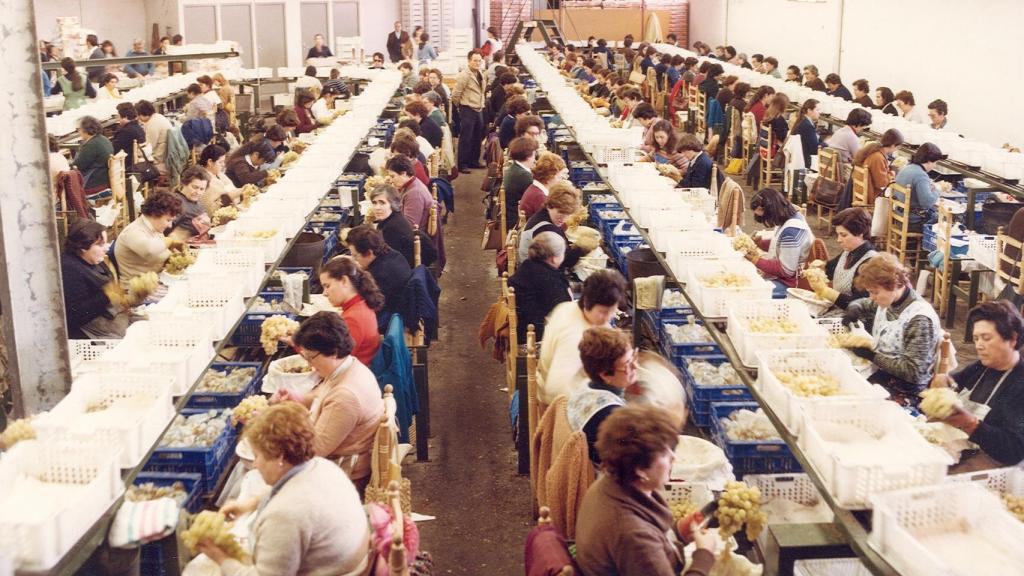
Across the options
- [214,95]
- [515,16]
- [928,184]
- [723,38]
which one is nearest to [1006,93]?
[928,184]

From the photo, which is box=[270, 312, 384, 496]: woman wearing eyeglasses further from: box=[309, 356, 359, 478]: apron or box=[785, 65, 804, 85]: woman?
box=[785, 65, 804, 85]: woman

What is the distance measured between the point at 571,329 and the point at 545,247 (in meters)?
1.26

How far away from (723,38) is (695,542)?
78.0 ft

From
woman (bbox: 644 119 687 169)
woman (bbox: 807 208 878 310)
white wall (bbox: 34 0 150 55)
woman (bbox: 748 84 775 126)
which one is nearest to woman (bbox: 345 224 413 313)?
woman (bbox: 807 208 878 310)

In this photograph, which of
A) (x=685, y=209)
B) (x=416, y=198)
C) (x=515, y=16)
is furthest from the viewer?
(x=515, y=16)

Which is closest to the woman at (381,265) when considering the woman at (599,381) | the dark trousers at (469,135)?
the woman at (599,381)

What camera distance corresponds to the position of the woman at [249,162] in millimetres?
10172

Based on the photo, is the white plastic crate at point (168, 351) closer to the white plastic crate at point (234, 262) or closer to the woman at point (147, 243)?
the white plastic crate at point (234, 262)

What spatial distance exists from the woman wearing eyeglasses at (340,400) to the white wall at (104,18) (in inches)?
686

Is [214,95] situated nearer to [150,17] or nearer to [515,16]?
[150,17]

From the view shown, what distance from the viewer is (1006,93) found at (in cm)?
1280

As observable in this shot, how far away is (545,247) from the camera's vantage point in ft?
21.2

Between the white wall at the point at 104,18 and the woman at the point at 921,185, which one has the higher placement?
the white wall at the point at 104,18

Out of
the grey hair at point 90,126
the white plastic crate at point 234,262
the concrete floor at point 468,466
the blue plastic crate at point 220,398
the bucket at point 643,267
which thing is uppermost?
the grey hair at point 90,126
